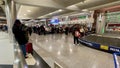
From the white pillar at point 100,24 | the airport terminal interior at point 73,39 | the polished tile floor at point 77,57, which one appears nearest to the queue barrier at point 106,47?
the airport terminal interior at point 73,39

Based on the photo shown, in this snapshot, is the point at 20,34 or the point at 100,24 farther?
the point at 100,24

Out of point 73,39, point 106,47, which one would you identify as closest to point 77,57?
point 106,47

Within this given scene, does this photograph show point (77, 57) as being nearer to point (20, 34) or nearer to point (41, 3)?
point (20, 34)

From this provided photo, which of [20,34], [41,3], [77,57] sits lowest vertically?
[77,57]

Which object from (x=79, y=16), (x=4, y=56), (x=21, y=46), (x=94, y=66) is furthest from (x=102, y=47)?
(x=79, y=16)

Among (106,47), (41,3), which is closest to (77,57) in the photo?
(106,47)

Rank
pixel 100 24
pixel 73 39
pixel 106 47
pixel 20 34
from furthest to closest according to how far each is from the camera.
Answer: pixel 100 24 < pixel 73 39 < pixel 106 47 < pixel 20 34

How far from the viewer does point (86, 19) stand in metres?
19.6

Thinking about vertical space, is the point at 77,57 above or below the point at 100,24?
below

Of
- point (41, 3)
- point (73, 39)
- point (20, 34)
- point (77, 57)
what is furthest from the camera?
point (73, 39)

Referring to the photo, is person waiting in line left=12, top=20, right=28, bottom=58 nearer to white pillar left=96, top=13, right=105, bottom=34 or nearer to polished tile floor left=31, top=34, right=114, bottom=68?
polished tile floor left=31, top=34, right=114, bottom=68

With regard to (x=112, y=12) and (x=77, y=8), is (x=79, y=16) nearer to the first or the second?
(x=77, y=8)

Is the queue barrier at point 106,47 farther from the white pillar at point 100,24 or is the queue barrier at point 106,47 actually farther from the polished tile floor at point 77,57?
the white pillar at point 100,24

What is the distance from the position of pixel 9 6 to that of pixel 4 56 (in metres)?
7.76
